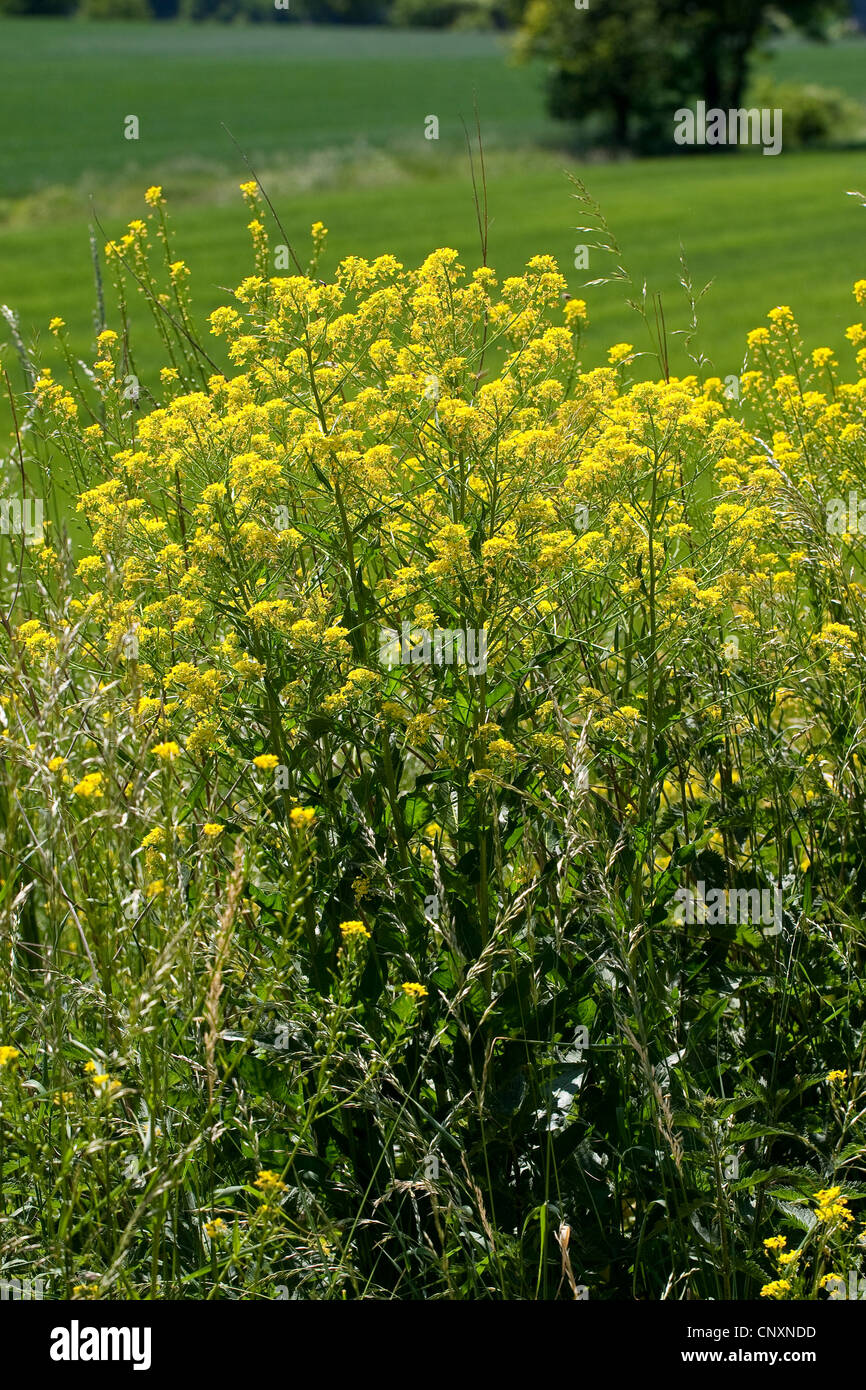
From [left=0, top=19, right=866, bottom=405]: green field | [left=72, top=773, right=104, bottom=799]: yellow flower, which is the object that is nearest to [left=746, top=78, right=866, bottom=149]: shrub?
[left=0, top=19, right=866, bottom=405]: green field

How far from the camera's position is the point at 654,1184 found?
2514 mm

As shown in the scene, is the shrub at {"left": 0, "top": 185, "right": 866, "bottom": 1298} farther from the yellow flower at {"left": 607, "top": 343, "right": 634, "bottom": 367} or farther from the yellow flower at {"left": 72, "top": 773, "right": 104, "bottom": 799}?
the yellow flower at {"left": 607, "top": 343, "right": 634, "bottom": 367}

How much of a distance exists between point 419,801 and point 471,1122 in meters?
0.60

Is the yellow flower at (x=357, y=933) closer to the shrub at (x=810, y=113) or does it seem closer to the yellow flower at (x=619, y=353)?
the yellow flower at (x=619, y=353)

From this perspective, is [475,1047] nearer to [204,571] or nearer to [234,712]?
[234,712]

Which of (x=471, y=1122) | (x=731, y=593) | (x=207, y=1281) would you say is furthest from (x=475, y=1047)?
(x=731, y=593)

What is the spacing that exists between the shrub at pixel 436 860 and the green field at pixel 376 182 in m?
0.82

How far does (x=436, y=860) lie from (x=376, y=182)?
40.7 metres

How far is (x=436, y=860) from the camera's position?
2.29m

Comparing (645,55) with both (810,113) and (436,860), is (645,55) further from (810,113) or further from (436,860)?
(436,860)

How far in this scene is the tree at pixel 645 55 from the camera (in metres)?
47.1

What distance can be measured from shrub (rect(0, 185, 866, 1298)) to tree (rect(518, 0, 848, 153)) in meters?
48.6

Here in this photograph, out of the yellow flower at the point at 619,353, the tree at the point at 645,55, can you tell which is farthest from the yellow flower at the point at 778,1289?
the tree at the point at 645,55

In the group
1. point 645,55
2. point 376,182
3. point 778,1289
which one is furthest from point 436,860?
point 645,55
